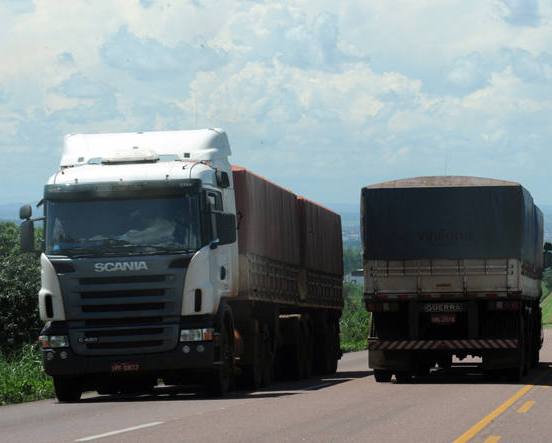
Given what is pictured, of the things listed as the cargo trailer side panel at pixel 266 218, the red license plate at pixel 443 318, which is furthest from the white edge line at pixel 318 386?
the cargo trailer side panel at pixel 266 218

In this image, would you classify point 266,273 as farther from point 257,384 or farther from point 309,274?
point 309,274

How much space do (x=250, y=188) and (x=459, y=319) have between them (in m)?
4.67

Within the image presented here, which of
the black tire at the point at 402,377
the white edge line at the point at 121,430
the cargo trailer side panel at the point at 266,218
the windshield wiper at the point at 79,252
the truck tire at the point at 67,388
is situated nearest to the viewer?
the white edge line at the point at 121,430

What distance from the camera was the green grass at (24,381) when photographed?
22547 millimetres

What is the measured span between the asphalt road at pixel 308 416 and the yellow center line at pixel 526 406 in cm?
1

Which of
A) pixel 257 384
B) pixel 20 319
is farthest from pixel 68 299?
pixel 20 319

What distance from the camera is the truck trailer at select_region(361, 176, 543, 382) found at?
2553 centimetres

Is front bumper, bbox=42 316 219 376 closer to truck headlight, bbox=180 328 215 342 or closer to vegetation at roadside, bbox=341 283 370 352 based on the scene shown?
truck headlight, bbox=180 328 215 342

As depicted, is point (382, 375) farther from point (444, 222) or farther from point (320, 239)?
point (320, 239)

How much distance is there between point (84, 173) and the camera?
21.4 m

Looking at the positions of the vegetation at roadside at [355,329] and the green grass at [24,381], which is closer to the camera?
the green grass at [24,381]

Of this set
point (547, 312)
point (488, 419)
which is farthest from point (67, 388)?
point (547, 312)

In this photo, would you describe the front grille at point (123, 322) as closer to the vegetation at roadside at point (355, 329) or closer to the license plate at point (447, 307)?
the license plate at point (447, 307)

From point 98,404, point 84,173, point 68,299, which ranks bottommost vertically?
point 98,404
